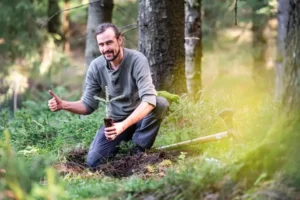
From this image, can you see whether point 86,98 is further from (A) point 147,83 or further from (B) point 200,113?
(B) point 200,113

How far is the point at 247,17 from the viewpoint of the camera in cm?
1917

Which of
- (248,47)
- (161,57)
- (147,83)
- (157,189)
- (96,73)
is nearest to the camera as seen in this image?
(157,189)

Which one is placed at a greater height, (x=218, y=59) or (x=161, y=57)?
(x=161, y=57)

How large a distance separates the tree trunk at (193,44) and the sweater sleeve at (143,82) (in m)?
4.31

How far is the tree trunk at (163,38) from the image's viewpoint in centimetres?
857

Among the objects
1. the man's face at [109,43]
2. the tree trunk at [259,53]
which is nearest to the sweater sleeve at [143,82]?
the man's face at [109,43]

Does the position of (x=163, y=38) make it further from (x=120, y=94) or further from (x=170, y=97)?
(x=120, y=94)

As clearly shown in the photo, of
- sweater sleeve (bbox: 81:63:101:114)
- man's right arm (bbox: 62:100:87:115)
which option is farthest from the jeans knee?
man's right arm (bbox: 62:100:87:115)

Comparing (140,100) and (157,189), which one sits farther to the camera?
(140,100)

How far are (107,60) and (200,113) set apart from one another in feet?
5.81

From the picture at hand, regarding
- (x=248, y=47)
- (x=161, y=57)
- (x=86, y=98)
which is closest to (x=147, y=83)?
(x=86, y=98)

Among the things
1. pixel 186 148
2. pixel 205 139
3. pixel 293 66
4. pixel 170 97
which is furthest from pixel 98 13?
pixel 293 66

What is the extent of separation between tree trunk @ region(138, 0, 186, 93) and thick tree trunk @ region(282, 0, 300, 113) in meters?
4.31

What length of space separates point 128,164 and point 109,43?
1346 millimetres
